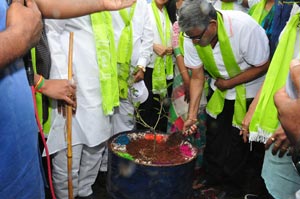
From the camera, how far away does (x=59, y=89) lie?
2.31m

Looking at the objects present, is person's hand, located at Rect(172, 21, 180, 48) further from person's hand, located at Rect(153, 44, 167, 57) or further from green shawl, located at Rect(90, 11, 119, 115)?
green shawl, located at Rect(90, 11, 119, 115)

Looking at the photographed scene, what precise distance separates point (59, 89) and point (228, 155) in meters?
1.69

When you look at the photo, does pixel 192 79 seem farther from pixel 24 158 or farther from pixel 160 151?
pixel 24 158

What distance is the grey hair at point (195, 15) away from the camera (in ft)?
8.48

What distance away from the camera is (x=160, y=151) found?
2576mm

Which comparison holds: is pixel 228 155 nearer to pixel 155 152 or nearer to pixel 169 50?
pixel 155 152

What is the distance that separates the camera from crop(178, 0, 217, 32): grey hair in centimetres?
259

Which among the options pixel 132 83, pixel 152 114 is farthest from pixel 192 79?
pixel 152 114

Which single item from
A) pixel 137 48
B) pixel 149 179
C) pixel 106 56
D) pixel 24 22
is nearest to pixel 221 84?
pixel 137 48

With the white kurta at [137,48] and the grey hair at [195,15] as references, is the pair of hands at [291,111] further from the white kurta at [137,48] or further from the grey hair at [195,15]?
the white kurta at [137,48]

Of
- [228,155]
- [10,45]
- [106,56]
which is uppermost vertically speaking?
[10,45]

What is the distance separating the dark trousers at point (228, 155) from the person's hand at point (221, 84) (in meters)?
0.16

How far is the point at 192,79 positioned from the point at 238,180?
104 cm

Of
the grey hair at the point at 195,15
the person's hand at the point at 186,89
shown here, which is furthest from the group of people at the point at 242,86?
the person's hand at the point at 186,89
